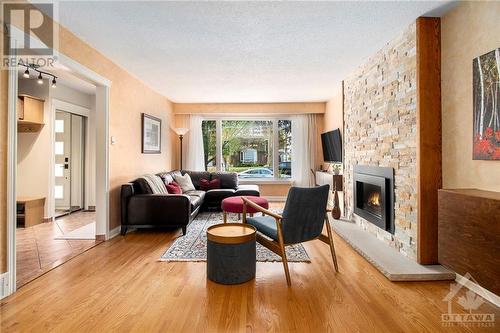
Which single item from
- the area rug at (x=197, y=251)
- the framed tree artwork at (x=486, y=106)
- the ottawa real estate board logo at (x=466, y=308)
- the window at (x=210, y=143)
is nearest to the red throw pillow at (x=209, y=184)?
the window at (x=210, y=143)

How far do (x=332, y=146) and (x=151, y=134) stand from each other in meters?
3.76

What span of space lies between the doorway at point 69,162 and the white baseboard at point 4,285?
3704 mm

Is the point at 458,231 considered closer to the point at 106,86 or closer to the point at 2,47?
the point at 2,47

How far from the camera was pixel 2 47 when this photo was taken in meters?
2.04

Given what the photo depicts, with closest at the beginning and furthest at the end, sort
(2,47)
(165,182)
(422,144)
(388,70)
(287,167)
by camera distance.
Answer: (2,47) < (422,144) < (388,70) < (165,182) < (287,167)

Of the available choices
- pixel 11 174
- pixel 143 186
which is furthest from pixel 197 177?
pixel 11 174

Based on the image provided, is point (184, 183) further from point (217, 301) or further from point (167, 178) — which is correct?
point (217, 301)

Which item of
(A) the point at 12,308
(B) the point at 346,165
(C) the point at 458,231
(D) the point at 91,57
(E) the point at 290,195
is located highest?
(D) the point at 91,57

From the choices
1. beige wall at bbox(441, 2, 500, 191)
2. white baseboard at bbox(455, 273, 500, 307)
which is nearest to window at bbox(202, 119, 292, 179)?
beige wall at bbox(441, 2, 500, 191)

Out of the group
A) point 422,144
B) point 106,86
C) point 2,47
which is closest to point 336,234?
point 422,144

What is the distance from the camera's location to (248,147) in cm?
694

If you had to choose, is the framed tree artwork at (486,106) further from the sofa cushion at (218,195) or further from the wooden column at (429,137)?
the sofa cushion at (218,195)

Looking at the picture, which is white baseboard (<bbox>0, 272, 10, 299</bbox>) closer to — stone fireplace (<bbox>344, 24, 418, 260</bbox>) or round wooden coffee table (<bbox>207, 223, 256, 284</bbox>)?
round wooden coffee table (<bbox>207, 223, 256, 284</bbox>)

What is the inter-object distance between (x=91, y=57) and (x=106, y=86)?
0.42m
